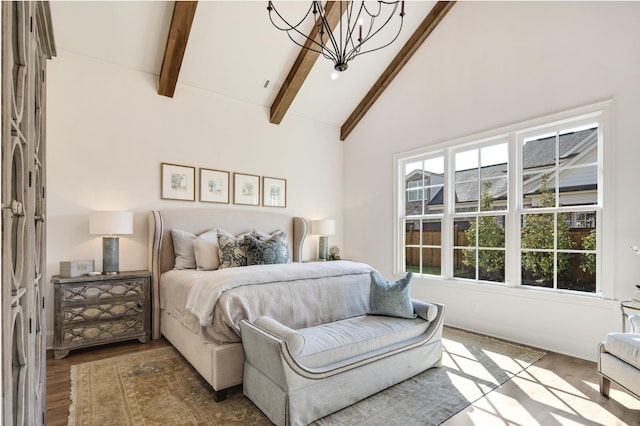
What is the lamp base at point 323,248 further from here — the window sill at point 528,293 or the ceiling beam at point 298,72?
the ceiling beam at point 298,72

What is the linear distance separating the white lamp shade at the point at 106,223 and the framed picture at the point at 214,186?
1.15 m

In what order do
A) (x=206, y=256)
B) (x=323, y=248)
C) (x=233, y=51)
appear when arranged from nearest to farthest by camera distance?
(x=206, y=256) < (x=233, y=51) < (x=323, y=248)

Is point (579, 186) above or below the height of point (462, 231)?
above

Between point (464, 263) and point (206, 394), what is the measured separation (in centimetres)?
338

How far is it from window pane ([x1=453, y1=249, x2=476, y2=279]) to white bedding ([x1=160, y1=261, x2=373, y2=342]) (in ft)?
5.26

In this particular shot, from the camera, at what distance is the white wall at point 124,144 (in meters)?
3.54

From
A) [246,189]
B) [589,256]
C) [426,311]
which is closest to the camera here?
[426,311]

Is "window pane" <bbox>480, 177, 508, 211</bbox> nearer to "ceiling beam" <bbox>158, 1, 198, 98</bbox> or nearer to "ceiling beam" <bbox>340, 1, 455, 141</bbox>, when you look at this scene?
"ceiling beam" <bbox>340, 1, 455, 141</bbox>

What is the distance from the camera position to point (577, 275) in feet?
11.2

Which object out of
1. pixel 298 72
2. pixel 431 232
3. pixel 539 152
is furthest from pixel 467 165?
pixel 298 72

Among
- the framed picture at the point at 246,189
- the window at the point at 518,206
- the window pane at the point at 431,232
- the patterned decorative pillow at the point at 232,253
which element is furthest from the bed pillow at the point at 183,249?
the window at the point at 518,206

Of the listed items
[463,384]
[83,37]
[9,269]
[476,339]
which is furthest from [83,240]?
[476,339]

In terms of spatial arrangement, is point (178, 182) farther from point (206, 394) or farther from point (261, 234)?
point (206, 394)

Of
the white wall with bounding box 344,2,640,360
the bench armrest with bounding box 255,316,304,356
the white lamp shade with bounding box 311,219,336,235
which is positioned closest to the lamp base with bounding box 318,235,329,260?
the white lamp shade with bounding box 311,219,336,235
